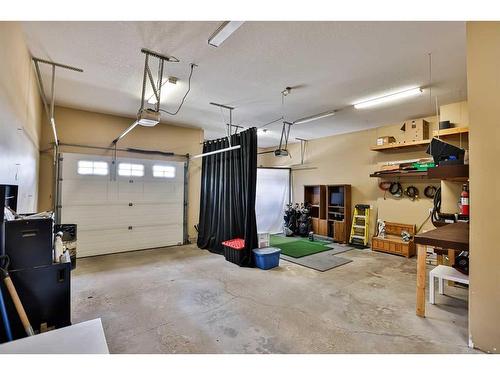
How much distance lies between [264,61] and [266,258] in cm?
318

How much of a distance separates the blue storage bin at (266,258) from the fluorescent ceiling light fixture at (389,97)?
322cm

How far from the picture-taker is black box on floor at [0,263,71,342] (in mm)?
1708

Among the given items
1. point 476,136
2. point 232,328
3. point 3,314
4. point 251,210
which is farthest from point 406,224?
point 3,314

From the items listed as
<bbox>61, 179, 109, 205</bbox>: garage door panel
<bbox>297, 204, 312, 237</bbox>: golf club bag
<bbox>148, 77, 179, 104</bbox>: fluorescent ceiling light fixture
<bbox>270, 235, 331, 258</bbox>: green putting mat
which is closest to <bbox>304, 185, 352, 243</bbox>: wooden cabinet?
<bbox>297, 204, 312, 237</bbox>: golf club bag

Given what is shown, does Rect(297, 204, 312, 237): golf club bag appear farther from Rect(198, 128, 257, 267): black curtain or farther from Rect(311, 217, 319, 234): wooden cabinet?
Rect(198, 128, 257, 267): black curtain

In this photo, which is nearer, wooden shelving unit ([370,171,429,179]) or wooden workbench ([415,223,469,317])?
wooden workbench ([415,223,469,317])

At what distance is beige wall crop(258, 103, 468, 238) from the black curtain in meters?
3.51

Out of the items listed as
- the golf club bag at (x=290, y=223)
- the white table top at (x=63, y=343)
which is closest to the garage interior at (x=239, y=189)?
the white table top at (x=63, y=343)

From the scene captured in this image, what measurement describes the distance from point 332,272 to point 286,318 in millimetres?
1876

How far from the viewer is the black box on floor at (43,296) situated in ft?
5.60

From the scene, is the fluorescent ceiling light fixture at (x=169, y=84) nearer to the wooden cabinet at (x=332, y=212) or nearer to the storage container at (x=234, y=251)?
the storage container at (x=234, y=251)

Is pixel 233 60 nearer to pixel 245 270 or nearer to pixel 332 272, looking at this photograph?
pixel 245 270

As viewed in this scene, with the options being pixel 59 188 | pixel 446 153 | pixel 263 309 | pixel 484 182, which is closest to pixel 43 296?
pixel 263 309
